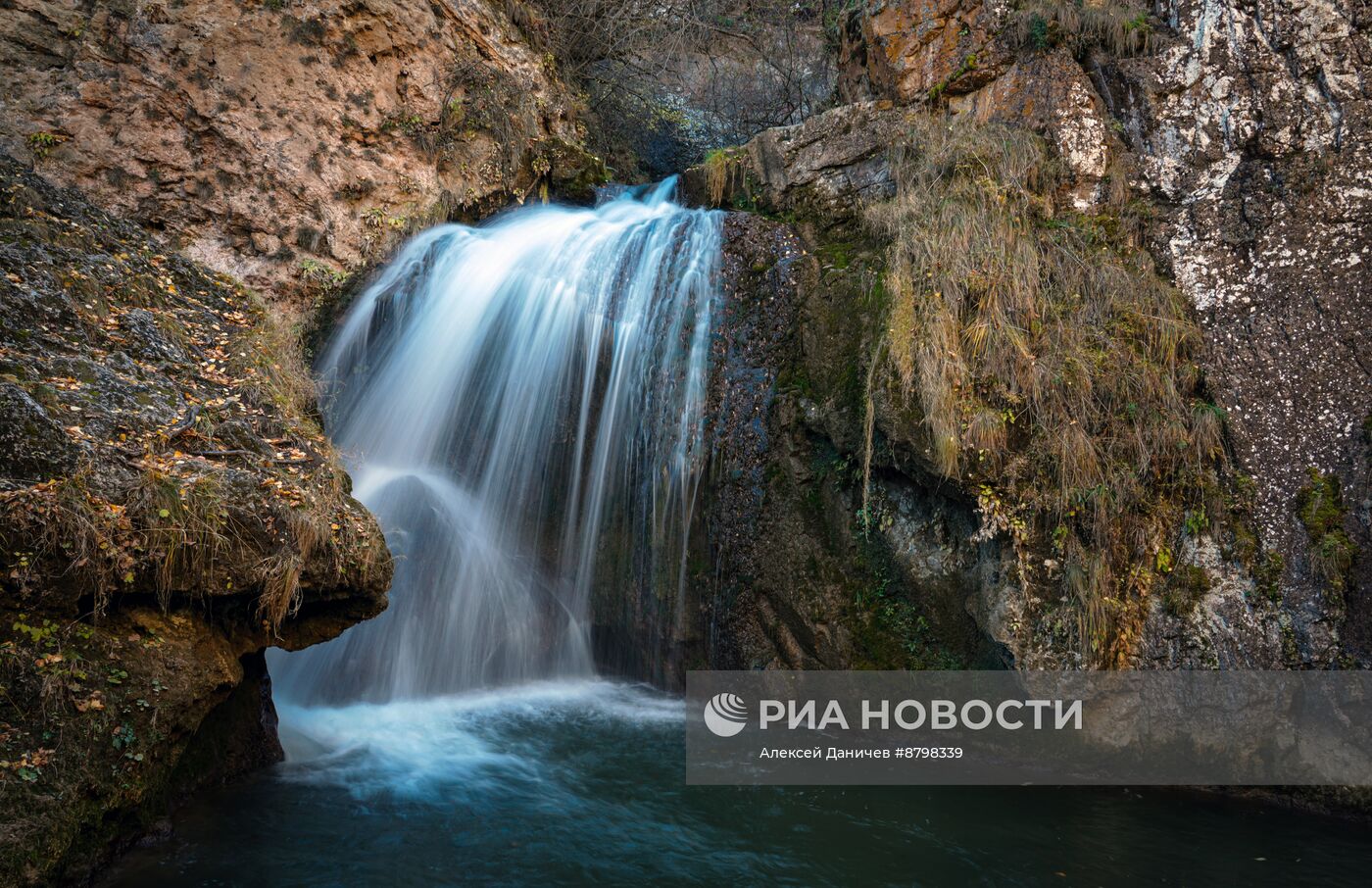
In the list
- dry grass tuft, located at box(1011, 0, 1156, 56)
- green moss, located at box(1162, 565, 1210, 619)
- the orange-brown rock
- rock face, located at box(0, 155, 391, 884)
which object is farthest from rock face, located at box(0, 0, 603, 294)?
green moss, located at box(1162, 565, 1210, 619)

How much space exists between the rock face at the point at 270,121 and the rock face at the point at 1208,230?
3.53 metres

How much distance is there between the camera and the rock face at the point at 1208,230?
4.73m

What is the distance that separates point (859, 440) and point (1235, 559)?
2.37 m

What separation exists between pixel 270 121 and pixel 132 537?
5.93 metres

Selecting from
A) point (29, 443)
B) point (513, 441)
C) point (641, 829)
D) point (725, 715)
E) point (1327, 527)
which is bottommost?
point (641, 829)

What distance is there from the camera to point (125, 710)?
315cm

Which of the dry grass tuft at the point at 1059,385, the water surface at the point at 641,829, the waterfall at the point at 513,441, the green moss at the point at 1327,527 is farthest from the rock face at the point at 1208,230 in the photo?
the waterfall at the point at 513,441

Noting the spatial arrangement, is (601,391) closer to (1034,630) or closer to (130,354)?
(130,354)

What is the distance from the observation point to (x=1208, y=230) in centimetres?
573

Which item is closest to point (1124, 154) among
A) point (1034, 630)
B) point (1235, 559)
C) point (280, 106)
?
point (1235, 559)

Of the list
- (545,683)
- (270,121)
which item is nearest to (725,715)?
(545,683)

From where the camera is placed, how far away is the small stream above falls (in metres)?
3.71

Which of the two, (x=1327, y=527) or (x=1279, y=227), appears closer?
(x=1327, y=527)

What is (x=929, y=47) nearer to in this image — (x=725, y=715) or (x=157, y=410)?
(x=725, y=715)
